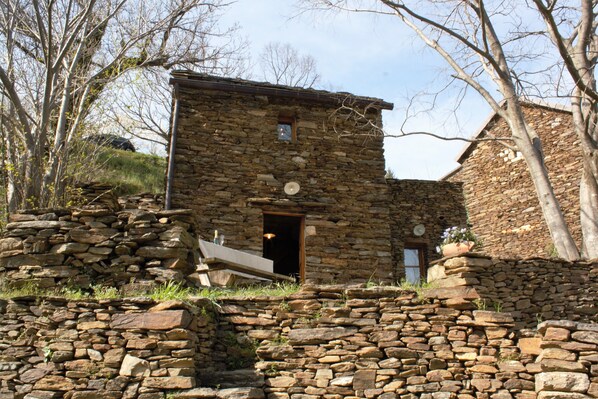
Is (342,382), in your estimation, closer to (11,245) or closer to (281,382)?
(281,382)

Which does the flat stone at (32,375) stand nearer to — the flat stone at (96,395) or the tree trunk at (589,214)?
the flat stone at (96,395)

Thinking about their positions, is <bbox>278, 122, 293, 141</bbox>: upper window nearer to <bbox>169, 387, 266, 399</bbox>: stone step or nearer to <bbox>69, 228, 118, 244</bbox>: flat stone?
<bbox>69, 228, 118, 244</bbox>: flat stone

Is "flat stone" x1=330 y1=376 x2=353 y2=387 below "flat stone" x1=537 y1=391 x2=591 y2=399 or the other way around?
the other way around

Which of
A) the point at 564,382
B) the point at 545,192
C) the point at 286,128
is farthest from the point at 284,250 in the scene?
the point at 564,382

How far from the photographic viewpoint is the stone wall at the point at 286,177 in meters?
9.82

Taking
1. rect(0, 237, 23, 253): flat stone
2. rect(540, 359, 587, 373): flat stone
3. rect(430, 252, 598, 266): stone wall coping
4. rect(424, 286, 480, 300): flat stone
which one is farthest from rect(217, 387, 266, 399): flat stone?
rect(0, 237, 23, 253): flat stone

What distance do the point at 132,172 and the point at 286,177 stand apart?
11207 millimetres

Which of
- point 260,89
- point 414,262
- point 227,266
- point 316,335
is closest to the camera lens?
point 316,335

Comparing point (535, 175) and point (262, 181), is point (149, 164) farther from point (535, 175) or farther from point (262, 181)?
point (535, 175)

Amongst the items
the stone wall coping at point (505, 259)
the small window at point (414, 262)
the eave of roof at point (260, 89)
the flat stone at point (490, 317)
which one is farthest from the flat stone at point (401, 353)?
the small window at point (414, 262)

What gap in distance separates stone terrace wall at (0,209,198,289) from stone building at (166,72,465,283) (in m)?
3.23

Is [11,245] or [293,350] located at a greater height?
[11,245]

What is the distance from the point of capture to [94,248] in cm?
600

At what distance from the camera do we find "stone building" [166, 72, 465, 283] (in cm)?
983
